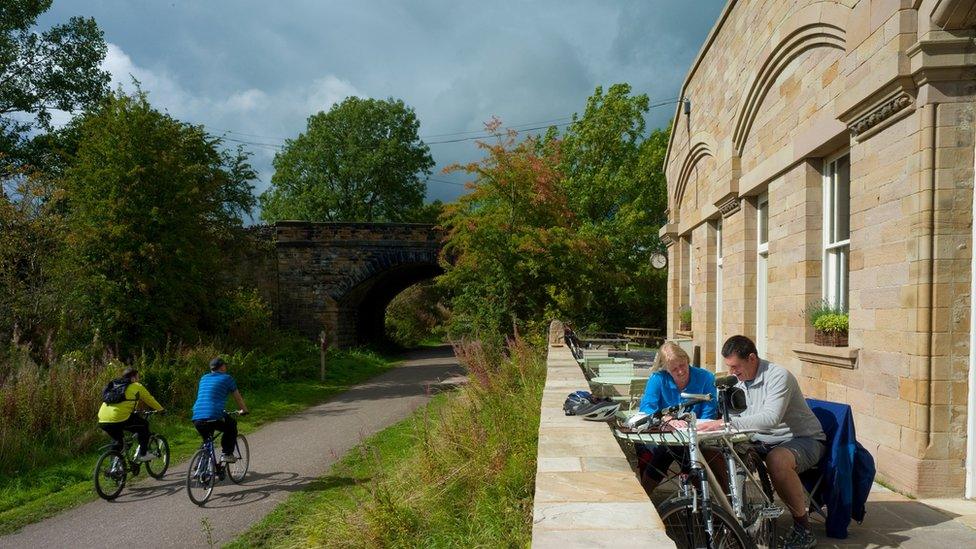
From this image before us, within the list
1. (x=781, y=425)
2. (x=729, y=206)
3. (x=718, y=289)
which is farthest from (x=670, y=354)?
(x=718, y=289)

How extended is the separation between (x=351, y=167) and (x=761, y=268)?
36.2 metres

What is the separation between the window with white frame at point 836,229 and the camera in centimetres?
619

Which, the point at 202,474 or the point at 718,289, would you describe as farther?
the point at 718,289

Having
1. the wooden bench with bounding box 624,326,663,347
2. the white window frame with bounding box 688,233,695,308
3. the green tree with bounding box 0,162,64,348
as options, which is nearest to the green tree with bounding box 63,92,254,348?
the green tree with bounding box 0,162,64,348

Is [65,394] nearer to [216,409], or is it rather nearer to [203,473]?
[216,409]

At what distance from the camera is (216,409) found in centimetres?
825

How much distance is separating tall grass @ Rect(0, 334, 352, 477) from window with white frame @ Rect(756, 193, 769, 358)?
32.5 ft

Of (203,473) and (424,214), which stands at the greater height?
(424,214)

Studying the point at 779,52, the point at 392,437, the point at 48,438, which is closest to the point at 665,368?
the point at 779,52

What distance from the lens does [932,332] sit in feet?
14.6

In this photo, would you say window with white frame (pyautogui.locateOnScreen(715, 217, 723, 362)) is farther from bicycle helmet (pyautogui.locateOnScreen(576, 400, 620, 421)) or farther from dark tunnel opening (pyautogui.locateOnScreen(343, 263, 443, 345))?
dark tunnel opening (pyautogui.locateOnScreen(343, 263, 443, 345))

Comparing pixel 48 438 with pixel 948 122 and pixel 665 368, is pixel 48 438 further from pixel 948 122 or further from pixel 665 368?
pixel 948 122

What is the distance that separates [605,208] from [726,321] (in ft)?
56.7

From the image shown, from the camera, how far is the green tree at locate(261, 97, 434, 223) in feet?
138
